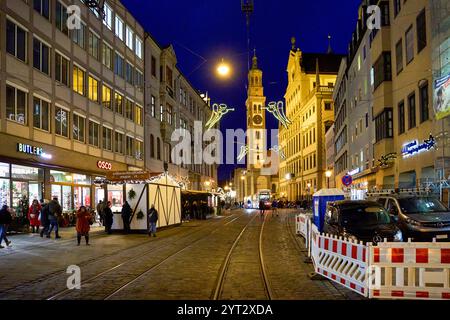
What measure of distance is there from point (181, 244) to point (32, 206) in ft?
27.7

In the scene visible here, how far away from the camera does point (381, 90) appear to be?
3400cm

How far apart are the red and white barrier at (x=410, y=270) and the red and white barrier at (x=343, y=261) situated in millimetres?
242

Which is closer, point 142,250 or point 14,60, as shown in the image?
Result: point 142,250

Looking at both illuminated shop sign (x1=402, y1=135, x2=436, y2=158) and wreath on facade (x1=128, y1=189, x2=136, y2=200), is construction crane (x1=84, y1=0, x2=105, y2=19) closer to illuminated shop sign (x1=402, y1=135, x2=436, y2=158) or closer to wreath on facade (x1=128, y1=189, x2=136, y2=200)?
wreath on facade (x1=128, y1=189, x2=136, y2=200)

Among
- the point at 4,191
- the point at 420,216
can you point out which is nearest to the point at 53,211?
the point at 4,191

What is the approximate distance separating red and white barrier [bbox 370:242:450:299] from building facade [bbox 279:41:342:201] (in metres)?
81.3

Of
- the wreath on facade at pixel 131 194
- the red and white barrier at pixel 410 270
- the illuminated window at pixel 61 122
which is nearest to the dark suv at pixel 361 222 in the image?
the red and white barrier at pixel 410 270

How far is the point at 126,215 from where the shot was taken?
28.6m

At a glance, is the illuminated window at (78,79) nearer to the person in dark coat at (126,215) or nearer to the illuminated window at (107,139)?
the illuminated window at (107,139)

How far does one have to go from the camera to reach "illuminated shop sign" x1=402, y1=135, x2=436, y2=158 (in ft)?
79.4

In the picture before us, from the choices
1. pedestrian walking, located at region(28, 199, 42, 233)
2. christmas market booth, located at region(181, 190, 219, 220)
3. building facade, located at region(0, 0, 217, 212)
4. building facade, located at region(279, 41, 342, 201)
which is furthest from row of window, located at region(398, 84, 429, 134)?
building facade, located at region(279, 41, 342, 201)

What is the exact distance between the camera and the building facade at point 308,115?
9181 cm
